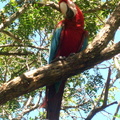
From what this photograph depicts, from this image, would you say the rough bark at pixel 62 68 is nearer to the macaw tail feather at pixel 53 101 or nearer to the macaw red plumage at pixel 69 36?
the macaw tail feather at pixel 53 101

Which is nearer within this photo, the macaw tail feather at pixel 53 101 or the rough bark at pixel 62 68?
the rough bark at pixel 62 68

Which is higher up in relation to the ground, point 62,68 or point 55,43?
point 55,43

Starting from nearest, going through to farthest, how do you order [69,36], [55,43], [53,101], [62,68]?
[62,68]
[53,101]
[69,36]
[55,43]

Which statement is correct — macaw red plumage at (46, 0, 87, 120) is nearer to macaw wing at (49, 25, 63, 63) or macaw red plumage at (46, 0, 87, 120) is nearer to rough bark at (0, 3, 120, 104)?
macaw wing at (49, 25, 63, 63)

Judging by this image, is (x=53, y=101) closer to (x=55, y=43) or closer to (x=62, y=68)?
(x=62, y=68)

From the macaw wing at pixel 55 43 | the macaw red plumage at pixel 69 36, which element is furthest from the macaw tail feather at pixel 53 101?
the macaw wing at pixel 55 43

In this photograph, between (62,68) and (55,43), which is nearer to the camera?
(62,68)

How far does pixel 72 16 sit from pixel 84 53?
1.03 m

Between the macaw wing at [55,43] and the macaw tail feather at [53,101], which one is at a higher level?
the macaw wing at [55,43]

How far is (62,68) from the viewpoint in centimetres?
258

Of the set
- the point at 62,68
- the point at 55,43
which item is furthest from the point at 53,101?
the point at 55,43

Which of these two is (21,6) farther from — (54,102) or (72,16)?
(54,102)

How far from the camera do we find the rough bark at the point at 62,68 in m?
2.49

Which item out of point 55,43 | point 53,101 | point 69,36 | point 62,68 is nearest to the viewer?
point 62,68
